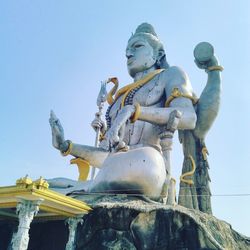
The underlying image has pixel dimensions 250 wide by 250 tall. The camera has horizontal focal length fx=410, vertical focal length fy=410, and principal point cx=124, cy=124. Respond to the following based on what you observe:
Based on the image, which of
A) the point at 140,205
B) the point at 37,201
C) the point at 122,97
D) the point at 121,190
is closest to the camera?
the point at 37,201

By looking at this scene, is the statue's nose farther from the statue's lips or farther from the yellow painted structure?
the yellow painted structure

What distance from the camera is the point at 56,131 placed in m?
8.10

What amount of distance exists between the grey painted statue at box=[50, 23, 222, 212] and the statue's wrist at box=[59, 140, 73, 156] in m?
0.02

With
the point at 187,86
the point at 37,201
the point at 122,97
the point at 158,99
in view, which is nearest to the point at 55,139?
the point at 122,97

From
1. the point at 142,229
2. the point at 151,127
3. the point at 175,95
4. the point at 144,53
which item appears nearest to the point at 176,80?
the point at 175,95

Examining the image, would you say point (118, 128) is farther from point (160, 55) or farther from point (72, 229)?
point (160, 55)

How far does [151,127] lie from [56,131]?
1881mm

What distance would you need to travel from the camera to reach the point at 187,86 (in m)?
7.87

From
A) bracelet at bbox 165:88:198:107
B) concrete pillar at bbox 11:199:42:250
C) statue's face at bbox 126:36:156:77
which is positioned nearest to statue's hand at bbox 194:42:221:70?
statue's face at bbox 126:36:156:77

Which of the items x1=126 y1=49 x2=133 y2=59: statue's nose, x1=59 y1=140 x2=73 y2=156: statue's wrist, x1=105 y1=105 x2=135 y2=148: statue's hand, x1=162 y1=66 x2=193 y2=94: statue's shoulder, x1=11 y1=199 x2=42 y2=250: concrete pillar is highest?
x1=126 y1=49 x2=133 y2=59: statue's nose

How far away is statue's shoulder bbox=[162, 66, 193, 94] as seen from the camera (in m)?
7.77

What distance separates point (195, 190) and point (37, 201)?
3832 mm

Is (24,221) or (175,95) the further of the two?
(175,95)

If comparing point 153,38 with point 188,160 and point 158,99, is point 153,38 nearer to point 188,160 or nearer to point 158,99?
point 158,99
